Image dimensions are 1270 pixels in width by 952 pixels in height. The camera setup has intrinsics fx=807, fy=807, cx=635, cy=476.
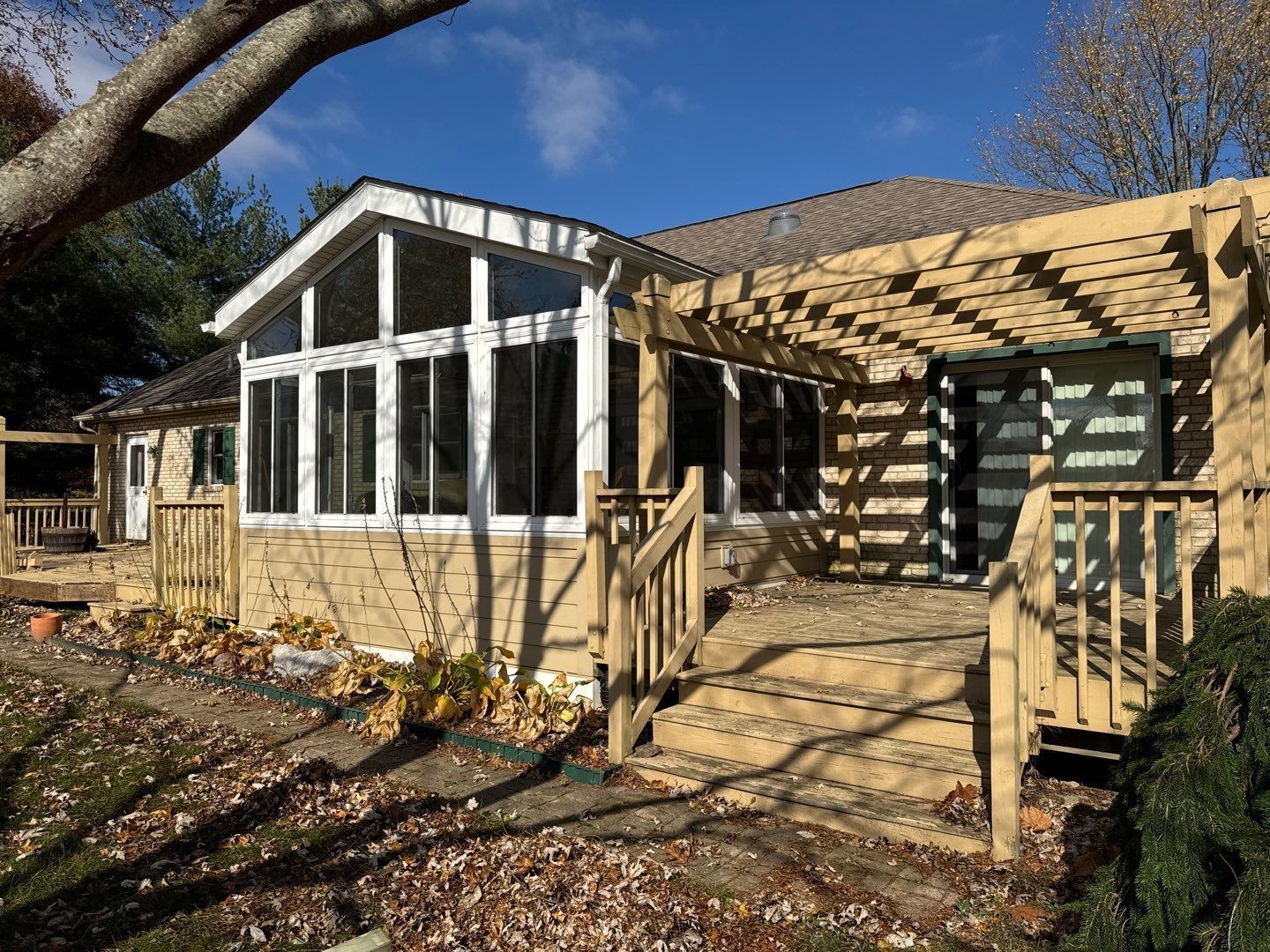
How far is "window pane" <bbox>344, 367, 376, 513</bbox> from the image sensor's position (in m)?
7.35

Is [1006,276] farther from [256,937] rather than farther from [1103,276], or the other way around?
[256,937]

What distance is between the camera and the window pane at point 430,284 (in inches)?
265

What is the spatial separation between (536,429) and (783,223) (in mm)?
5587

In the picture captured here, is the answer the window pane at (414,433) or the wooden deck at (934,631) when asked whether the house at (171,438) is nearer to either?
the window pane at (414,433)

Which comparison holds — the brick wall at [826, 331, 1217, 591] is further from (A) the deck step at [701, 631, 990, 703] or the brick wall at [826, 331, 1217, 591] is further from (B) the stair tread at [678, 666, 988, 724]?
(B) the stair tread at [678, 666, 988, 724]

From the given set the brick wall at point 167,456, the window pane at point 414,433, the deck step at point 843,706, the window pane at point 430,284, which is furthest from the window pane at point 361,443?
the brick wall at point 167,456

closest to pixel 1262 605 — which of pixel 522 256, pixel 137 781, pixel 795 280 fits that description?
pixel 795 280

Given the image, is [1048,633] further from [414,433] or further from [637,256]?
[414,433]

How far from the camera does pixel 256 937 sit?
2967 millimetres

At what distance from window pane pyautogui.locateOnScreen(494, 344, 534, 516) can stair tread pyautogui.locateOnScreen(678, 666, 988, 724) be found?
2.09 m

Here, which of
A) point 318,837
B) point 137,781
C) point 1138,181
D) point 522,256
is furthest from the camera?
point 1138,181

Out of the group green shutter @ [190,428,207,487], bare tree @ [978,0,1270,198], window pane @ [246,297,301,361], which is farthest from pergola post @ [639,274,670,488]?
bare tree @ [978,0,1270,198]

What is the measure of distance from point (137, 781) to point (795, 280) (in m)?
4.90

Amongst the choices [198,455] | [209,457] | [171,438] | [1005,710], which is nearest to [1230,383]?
[1005,710]
